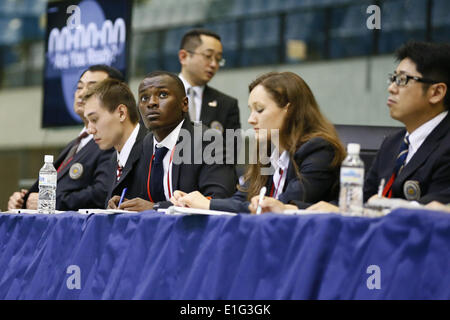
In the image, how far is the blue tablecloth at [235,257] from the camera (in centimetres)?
196

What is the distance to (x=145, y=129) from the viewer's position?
4.19 m

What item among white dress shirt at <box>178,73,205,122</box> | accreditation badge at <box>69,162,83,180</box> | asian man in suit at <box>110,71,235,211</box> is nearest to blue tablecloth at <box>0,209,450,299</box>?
asian man in suit at <box>110,71,235,211</box>

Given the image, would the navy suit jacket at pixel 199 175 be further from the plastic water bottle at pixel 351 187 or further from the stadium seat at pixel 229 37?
the stadium seat at pixel 229 37

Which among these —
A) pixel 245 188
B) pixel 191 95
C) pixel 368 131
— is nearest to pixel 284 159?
pixel 245 188

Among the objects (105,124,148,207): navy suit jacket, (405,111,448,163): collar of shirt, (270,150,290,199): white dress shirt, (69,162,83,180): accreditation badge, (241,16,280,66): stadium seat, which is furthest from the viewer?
(241,16,280,66): stadium seat

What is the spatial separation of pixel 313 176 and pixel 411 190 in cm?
45

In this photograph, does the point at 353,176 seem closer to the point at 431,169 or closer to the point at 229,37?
the point at 431,169

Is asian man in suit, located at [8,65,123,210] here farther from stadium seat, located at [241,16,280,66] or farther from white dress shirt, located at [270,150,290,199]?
stadium seat, located at [241,16,280,66]

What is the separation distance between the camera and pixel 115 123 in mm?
4102

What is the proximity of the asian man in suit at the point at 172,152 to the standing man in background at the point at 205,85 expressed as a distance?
1.15 m

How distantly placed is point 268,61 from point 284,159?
4236mm

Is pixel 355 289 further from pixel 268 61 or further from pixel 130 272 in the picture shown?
pixel 268 61

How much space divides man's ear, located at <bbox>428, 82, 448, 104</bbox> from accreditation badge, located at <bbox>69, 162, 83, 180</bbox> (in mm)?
2081

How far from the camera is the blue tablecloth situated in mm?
1964
